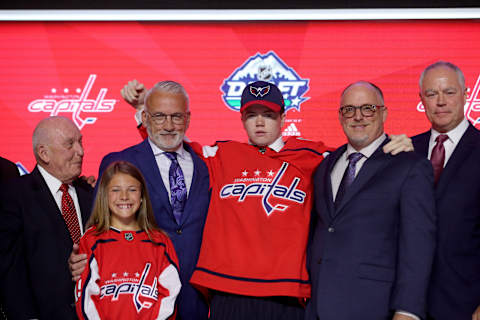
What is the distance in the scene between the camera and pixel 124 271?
2.23m

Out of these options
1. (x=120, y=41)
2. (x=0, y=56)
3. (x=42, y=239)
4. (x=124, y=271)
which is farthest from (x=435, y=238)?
(x=0, y=56)

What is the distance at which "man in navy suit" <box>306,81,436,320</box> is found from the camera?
2025 millimetres

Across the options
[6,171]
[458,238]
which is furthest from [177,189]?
[458,238]

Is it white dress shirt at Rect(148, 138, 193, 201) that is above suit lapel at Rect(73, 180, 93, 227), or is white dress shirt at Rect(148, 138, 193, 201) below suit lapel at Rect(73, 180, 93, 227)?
above

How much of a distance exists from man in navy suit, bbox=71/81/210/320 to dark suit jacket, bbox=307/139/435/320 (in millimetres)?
625

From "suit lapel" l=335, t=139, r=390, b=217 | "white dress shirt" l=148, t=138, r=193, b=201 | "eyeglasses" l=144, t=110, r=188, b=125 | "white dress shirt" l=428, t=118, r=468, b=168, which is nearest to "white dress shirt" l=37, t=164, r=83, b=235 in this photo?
"white dress shirt" l=148, t=138, r=193, b=201

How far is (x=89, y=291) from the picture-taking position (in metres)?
2.17

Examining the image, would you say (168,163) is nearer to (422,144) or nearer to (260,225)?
(260,225)

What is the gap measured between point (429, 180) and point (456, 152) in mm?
301

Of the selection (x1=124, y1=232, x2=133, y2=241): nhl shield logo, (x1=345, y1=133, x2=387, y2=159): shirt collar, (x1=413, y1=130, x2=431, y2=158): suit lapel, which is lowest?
(x1=124, y1=232, x2=133, y2=241): nhl shield logo

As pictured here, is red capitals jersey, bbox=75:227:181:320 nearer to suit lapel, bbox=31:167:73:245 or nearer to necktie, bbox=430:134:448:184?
suit lapel, bbox=31:167:73:245

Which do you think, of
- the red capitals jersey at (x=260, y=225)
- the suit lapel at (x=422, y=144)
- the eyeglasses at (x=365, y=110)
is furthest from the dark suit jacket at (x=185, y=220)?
the suit lapel at (x=422, y=144)

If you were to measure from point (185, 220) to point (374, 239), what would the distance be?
0.93m

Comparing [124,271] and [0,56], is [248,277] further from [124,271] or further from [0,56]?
[0,56]
